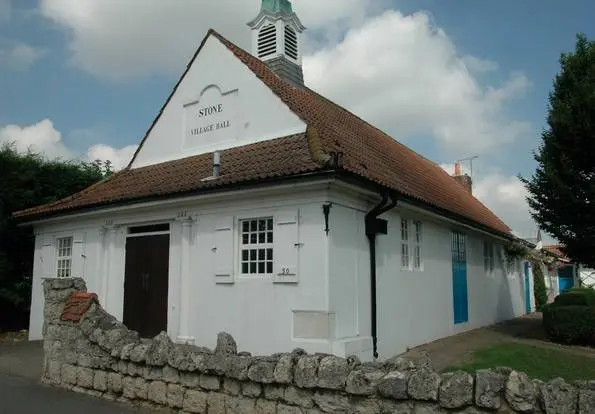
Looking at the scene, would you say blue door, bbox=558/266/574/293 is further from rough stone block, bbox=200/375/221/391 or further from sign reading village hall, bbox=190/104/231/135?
rough stone block, bbox=200/375/221/391

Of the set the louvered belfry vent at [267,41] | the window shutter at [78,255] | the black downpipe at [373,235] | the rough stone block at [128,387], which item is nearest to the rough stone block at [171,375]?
the rough stone block at [128,387]

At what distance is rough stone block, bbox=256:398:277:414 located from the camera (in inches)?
229

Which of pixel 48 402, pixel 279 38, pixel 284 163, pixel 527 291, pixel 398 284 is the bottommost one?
pixel 48 402

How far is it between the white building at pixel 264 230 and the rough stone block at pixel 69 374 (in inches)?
119

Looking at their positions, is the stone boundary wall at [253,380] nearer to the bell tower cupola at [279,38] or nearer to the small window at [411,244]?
the small window at [411,244]

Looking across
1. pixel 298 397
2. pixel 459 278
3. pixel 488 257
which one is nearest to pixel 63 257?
pixel 298 397

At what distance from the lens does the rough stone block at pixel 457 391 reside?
15.4 ft

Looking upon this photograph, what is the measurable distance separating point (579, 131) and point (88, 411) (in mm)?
12431

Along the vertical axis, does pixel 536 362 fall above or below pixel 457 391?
below

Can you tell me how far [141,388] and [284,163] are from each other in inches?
189

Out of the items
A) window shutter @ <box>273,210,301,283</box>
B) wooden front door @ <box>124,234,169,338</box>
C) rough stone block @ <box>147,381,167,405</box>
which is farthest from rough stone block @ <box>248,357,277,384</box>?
wooden front door @ <box>124,234,169,338</box>

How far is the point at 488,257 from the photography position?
18703 millimetres

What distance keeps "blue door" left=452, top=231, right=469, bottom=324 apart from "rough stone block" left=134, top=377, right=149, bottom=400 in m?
10.0

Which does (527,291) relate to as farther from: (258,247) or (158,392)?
(158,392)
